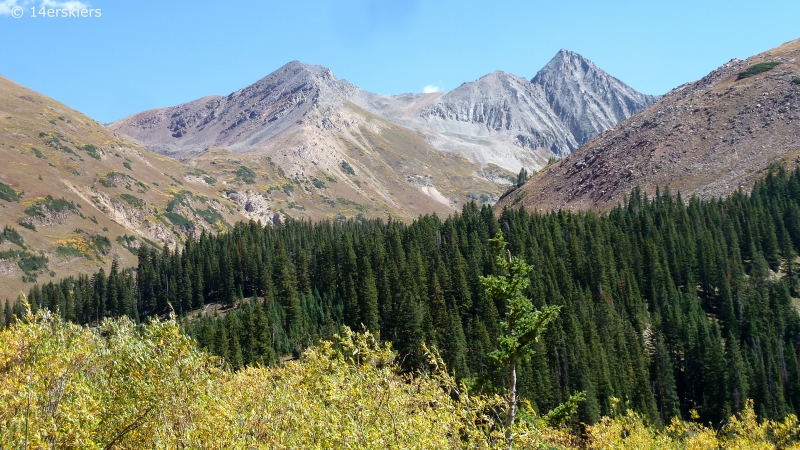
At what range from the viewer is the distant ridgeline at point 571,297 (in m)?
104

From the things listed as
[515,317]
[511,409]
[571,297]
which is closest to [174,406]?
[511,409]

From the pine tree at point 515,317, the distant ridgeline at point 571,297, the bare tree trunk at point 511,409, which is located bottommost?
the distant ridgeline at point 571,297

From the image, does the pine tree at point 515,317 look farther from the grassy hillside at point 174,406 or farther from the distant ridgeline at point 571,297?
the distant ridgeline at point 571,297

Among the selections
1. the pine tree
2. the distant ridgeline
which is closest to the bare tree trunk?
the pine tree

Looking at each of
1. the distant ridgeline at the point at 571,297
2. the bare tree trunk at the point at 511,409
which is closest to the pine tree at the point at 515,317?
the bare tree trunk at the point at 511,409

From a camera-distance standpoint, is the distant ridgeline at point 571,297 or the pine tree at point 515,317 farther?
the distant ridgeline at point 571,297

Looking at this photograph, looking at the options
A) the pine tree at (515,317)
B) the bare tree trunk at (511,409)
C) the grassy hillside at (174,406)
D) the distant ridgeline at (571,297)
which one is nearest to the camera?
the grassy hillside at (174,406)

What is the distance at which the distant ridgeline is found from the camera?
104 m

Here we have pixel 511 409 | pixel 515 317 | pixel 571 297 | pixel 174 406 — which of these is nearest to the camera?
pixel 174 406

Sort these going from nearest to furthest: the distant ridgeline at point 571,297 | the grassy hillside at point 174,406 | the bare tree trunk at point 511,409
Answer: the grassy hillside at point 174,406 → the bare tree trunk at point 511,409 → the distant ridgeline at point 571,297

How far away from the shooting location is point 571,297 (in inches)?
5138

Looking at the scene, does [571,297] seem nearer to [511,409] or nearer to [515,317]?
[515,317]

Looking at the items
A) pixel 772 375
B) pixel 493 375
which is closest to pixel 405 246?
pixel 772 375

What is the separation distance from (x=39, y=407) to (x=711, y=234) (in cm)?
16474
